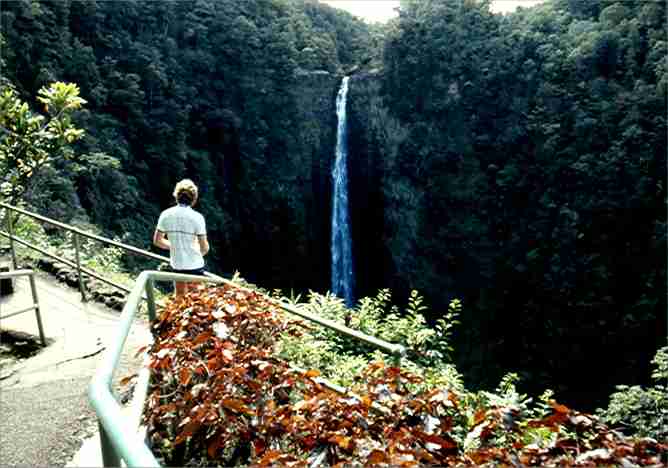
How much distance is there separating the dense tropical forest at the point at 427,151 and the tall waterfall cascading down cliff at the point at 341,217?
1.88ft

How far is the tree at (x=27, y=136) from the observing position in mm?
8594

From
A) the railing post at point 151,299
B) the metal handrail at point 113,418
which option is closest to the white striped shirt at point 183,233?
the railing post at point 151,299

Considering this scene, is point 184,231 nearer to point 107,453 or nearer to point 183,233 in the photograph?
point 183,233

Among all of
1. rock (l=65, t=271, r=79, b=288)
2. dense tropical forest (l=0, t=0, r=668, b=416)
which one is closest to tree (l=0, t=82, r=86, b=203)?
rock (l=65, t=271, r=79, b=288)

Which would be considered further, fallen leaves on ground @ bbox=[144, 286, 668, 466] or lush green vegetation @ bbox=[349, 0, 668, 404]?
lush green vegetation @ bbox=[349, 0, 668, 404]

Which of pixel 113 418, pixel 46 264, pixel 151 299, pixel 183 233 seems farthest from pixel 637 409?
pixel 113 418

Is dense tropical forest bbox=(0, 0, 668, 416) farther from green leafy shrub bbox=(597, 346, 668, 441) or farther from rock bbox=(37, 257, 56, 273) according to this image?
green leafy shrub bbox=(597, 346, 668, 441)

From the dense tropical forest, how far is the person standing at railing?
1347 centimetres

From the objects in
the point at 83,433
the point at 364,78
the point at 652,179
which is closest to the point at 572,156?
the point at 652,179

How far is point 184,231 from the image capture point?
4602 millimetres

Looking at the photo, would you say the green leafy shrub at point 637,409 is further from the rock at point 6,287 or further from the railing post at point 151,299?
the rock at point 6,287

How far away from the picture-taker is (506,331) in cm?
2495

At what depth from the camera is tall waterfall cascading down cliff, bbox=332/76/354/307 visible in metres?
28.6

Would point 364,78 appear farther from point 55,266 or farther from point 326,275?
point 55,266
